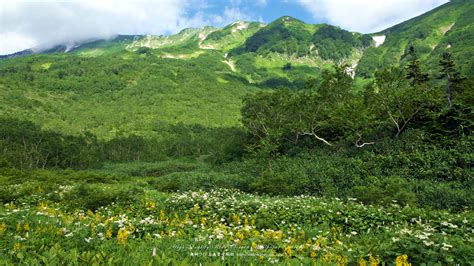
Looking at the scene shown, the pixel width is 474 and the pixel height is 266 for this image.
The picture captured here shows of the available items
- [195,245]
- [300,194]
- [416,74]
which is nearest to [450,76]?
[416,74]

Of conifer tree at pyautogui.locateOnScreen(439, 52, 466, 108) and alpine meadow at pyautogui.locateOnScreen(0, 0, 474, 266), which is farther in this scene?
conifer tree at pyautogui.locateOnScreen(439, 52, 466, 108)

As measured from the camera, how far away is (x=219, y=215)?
10.9 meters

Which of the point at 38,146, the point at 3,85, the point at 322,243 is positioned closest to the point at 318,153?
the point at 322,243

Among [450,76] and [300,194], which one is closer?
[300,194]

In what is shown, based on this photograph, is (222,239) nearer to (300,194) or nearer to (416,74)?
(300,194)

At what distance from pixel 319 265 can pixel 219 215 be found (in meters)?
6.68

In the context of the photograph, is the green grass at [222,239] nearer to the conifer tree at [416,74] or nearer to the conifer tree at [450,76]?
the conifer tree at [450,76]

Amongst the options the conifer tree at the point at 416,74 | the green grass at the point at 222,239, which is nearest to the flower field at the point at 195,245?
the green grass at the point at 222,239

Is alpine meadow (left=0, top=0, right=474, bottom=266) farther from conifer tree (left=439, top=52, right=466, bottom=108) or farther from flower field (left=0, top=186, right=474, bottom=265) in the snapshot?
conifer tree (left=439, top=52, right=466, bottom=108)

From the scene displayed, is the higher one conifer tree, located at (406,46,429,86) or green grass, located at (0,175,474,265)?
conifer tree, located at (406,46,429,86)

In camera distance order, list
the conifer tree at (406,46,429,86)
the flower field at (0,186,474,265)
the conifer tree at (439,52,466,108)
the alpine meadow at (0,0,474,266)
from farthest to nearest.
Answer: the conifer tree at (406,46,429,86), the conifer tree at (439,52,466,108), the alpine meadow at (0,0,474,266), the flower field at (0,186,474,265)

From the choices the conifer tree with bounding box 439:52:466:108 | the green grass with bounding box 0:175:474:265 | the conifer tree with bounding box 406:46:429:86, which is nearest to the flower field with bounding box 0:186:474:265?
the green grass with bounding box 0:175:474:265

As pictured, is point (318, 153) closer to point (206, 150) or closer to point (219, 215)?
point (219, 215)

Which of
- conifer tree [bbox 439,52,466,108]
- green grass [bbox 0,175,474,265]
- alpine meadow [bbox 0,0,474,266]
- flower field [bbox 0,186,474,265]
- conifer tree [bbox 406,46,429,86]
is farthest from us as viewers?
conifer tree [bbox 406,46,429,86]
